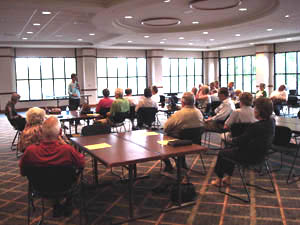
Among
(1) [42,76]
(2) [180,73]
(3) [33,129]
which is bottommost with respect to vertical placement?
(3) [33,129]

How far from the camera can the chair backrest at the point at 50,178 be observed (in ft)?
10.3

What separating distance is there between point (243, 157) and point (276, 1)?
17.9 ft

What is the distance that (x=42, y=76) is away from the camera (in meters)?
17.6

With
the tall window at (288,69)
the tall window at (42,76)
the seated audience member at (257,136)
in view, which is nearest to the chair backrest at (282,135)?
the seated audience member at (257,136)

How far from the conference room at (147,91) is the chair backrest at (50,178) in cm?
27

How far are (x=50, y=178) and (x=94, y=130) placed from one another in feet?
6.52

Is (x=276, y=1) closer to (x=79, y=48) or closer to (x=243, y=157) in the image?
(x=243, y=157)

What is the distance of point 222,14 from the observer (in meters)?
9.76

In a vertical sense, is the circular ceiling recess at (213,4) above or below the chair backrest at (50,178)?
above

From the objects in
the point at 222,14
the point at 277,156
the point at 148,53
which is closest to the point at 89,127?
the point at 277,156

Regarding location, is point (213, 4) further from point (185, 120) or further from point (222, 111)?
point (185, 120)

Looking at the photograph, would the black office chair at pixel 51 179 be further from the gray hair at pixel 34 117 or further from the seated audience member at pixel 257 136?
the seated audience member at pixel 257 136

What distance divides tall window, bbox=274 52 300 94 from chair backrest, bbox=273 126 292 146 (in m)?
13.6

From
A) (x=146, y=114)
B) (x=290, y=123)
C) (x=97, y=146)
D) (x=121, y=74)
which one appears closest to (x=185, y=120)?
(x=97, y=146)
